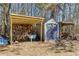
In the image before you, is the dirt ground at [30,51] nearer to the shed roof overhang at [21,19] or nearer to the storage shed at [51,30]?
the storage shed at [51,30]

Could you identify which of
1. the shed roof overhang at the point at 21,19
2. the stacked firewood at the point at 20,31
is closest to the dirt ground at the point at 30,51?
the stacked firewood at the point at 20,31

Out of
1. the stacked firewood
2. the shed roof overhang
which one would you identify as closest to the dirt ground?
the stacked firewood

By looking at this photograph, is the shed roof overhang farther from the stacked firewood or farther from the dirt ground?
the dirt ground

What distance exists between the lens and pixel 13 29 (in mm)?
2344

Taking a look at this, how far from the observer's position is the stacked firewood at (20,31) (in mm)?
2348

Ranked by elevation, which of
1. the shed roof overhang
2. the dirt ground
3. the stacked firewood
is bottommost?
the dirt ground

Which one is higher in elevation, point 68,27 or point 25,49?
point 68,27

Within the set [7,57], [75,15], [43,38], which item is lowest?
[7,57]

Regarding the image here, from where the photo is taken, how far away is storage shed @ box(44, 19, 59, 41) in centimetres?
235

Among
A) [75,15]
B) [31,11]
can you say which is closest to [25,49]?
[31,11]

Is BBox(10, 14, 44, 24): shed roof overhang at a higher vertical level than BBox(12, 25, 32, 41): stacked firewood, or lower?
higher

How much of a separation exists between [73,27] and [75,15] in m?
0.12

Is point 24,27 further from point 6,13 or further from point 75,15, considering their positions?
point 75,15

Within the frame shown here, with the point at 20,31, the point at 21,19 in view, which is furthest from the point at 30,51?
the point at 21,19
